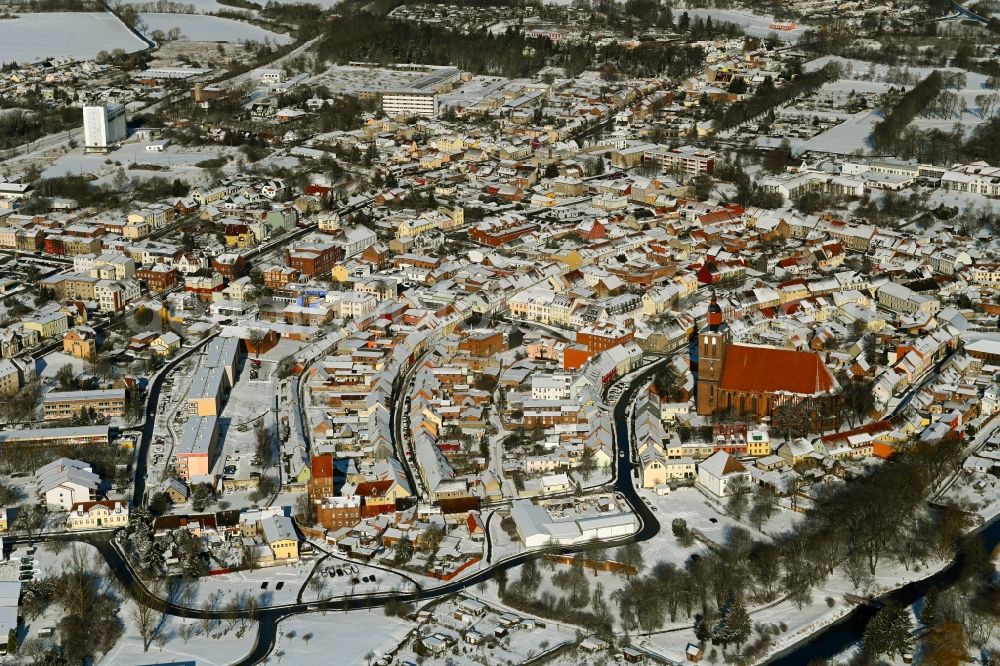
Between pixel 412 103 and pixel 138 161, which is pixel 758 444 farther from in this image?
pixel 412 103

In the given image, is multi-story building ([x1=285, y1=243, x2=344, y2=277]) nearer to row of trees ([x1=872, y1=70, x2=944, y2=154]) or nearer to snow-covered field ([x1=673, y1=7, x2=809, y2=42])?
row of trees ([x1=872, y1=70, x2=944, y2=154])

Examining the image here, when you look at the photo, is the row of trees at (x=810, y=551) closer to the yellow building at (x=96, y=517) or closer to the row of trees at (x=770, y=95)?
the yellow building at (x=96, y=517)

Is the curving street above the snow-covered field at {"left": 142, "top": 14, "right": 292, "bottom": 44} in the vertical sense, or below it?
below

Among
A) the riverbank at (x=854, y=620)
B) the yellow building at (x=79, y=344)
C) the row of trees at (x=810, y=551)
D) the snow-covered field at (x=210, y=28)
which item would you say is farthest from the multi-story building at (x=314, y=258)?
the snow-covered field at (x=210, y=28)

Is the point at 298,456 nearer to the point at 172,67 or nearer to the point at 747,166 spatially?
the point at 747,166

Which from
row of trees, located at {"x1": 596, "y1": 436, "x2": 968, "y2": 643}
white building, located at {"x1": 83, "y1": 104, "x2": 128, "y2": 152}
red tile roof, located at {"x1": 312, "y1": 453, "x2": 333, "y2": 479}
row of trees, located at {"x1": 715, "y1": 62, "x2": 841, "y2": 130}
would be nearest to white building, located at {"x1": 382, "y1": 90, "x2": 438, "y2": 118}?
white building, located at {"x1": 83, "y1": 104, "x2": 128, "y2": 152}

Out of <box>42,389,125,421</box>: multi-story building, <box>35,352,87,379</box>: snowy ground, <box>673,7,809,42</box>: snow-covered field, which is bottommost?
<box>35,352,87,379</box>: snowy ground

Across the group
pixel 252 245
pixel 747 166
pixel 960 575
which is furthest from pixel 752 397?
pixel 747 166

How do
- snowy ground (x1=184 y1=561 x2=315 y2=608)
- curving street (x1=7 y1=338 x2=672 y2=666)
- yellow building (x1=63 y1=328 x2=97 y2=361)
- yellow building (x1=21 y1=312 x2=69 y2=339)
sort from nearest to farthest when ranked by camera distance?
curving street (x1=7 y1=338 x2=672 y2=666) < snowy ground (x1=184 y1=561 x2=315 y2=608) < yellow building (x1=63 y1=328 x2=97 y2=361) < yellow building (x1=21 y1=312 x2=69 y2=339)
